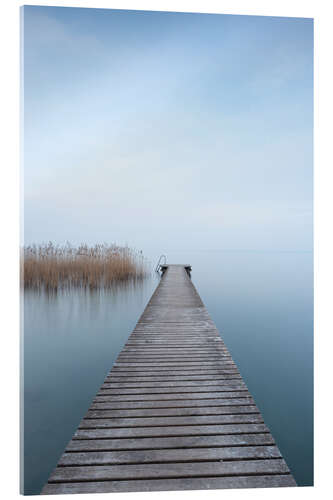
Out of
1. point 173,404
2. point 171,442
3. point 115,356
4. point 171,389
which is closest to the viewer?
point 171,442

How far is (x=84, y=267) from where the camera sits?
7.32 metres

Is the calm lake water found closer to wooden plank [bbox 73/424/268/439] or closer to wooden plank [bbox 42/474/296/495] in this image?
wooden plank [bbox 73/424/268/439]

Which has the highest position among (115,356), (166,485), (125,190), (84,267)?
(125,190)

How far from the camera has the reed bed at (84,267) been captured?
6.43 metres

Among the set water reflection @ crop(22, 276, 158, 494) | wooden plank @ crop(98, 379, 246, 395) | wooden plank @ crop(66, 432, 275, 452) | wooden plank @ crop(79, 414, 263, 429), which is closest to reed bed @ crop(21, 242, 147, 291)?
water reflection @ crop(22, 276, 158, 494)

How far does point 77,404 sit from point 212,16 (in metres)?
3.49

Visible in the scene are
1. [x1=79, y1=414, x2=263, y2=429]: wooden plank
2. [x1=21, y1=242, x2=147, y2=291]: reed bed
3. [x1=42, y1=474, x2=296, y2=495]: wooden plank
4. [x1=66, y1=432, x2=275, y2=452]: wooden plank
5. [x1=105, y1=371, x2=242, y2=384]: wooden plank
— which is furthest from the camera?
[x1=21, y1=242, x2=147, y2=291]: reed bed

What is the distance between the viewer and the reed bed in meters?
6.43

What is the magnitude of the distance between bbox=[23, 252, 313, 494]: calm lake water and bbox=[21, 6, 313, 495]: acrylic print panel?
22 millimetres

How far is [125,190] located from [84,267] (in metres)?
2.47

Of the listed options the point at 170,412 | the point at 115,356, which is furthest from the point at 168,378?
the point at 115,356

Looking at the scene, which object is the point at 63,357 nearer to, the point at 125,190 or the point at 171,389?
the point at 171,389
